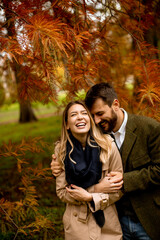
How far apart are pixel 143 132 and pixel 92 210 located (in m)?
0.84

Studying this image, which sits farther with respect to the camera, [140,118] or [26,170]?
[26,170]

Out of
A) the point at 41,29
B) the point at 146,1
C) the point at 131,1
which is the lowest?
the point at 41,29

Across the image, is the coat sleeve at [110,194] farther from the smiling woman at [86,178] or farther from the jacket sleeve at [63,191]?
the jacket sleeve at [63,191]

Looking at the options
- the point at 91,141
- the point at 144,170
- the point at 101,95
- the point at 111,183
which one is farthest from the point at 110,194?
the point at 101,95

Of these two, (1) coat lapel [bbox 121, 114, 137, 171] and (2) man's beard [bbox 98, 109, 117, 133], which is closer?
(1) coat lapel [bbox 121, 114, 137, 171]

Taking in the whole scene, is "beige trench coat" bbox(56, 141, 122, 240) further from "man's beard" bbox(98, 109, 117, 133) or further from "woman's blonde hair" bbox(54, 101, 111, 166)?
"man's beard" bbox(98, 109, 117, 133)

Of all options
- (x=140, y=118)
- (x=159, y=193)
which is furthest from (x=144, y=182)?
(x=140, y=118)

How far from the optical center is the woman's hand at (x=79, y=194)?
1.81 m

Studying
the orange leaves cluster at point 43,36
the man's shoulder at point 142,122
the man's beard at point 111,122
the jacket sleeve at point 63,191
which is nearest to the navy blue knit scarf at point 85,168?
the jacket sleeve at point 63,191

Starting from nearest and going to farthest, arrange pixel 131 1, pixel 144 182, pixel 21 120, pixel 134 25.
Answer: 1. pixel 144 182
2. pixel 131 1
3. pixel 134 25
4. pixel 21 120

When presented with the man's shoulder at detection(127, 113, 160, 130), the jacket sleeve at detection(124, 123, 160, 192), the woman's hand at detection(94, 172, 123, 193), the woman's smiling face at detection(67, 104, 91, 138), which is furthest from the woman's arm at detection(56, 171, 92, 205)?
the man's shoulder at detection(127, 113, 160, 130)

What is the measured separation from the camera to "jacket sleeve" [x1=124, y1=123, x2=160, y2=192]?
179cm

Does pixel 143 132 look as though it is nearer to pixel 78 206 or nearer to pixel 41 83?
pixel 78 206

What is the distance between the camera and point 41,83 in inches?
88.9
